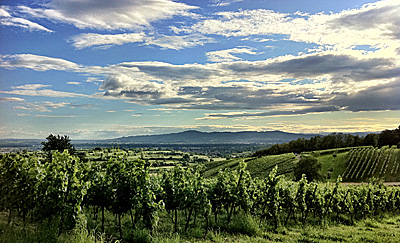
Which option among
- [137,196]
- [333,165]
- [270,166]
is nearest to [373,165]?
[333,165]

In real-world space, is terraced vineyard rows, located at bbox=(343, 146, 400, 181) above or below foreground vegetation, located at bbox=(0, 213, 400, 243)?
below

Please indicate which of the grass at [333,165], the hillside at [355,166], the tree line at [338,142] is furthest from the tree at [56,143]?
the tree line at [338,142]

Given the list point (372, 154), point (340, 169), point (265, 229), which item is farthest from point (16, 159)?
point (372, 154)

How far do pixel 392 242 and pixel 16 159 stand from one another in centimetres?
1499

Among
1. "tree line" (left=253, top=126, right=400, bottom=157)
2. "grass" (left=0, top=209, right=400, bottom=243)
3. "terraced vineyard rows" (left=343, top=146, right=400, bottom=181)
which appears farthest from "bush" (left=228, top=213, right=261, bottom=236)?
"tree line" (left=253, top=126, right=400, bottom=157)

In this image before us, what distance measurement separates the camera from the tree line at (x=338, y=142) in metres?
102

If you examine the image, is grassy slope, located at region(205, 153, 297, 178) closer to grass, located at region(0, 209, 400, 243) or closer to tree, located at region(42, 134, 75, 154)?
tree, located at region(42, 134, 75, 154)

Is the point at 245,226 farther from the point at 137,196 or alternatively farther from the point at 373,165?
the point at 373,165

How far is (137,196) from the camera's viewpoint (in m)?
9.86

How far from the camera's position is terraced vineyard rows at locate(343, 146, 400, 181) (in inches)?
2596

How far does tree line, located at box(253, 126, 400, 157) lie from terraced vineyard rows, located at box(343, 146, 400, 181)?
24.7 meters

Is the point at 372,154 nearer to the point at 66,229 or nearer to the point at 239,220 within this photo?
the point at 239,220

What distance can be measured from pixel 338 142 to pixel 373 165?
41.6 metres

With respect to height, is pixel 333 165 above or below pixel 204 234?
below
